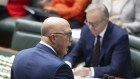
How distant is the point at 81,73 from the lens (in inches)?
90.4

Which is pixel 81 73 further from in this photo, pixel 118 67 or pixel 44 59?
pixel 44 59

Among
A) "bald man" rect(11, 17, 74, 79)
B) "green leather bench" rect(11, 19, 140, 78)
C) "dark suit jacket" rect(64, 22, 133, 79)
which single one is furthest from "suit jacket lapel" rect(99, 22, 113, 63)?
"bald man" rect(11, 17, 74, 79)

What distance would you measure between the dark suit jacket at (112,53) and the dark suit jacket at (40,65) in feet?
3.00

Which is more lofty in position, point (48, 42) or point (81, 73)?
point (48, 42)

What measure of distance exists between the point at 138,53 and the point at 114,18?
55 centimetres

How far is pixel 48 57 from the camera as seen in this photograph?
61.4 inches

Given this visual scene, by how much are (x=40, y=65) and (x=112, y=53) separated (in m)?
1.17

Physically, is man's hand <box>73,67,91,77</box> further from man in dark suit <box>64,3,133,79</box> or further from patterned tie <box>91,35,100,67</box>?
patterned tie <box>91,35,100,67</box>

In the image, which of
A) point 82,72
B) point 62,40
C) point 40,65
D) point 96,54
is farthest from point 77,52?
point 40,65

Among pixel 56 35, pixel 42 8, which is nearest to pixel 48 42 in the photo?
pixel 56 35

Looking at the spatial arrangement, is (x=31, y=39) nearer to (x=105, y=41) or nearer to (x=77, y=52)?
(x=77, y=52)

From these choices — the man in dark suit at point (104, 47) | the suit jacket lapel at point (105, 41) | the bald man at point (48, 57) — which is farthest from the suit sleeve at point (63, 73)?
the suit jacket lapel at point (105, 41)

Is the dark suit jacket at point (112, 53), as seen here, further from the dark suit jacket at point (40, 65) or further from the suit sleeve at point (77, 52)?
the dark suit jacket at point (40, 65)

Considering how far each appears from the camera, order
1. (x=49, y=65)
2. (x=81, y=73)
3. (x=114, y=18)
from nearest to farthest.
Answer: (x=49, y=65) → (x=81, y=73) → (x=114, y=18)
